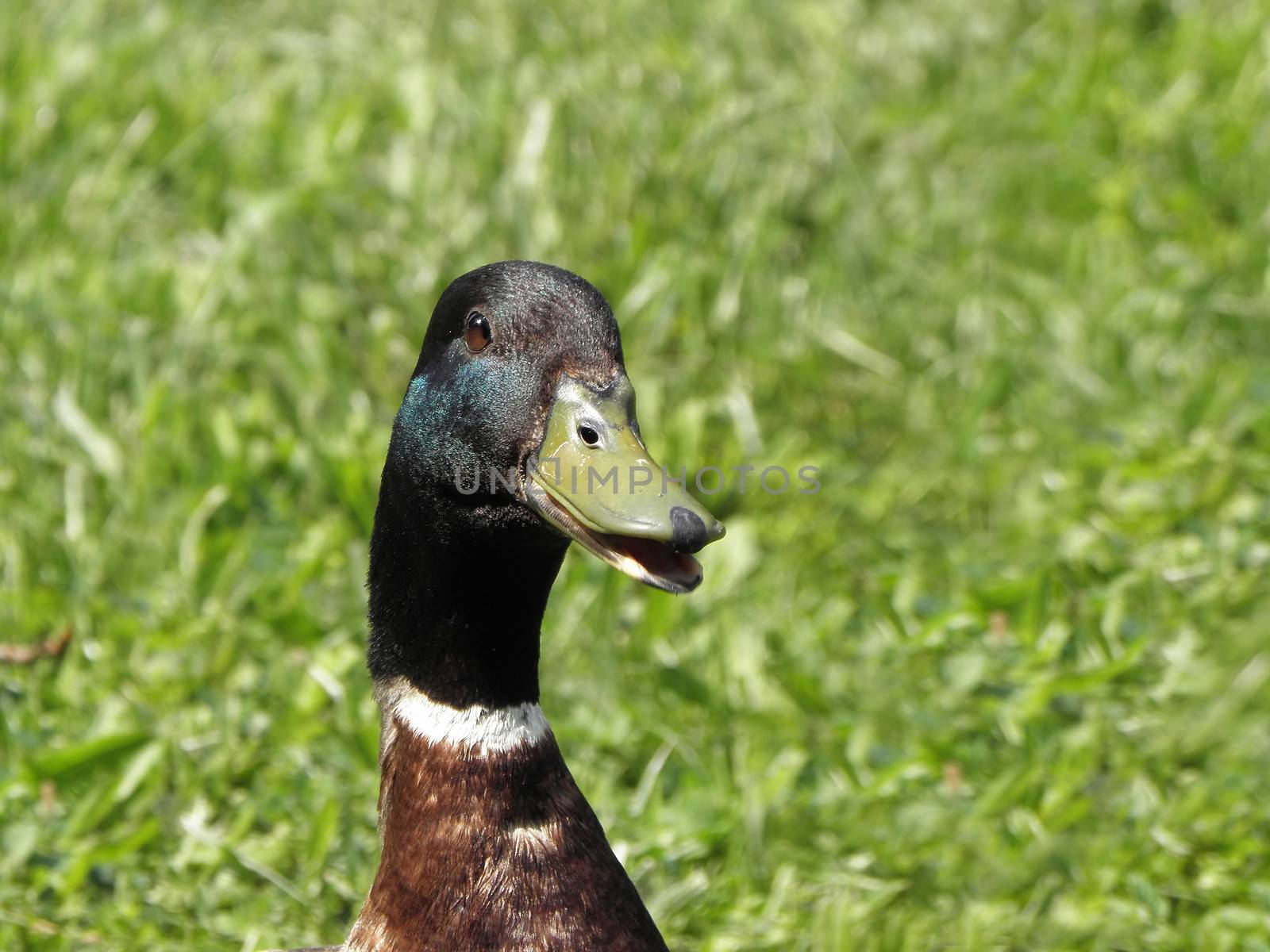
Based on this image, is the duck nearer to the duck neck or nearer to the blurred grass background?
the duck neck

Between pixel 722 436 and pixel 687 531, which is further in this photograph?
pixel 722 436

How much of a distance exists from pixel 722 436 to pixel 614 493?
2271 mm

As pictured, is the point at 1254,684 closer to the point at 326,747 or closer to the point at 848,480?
the point at 848,480

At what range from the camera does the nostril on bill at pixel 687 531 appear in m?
1.62

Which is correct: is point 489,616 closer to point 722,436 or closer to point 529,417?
point 529,417

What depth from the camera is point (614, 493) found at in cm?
171

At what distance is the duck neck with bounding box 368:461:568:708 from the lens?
1892mm

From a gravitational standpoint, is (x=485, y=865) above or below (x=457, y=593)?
below

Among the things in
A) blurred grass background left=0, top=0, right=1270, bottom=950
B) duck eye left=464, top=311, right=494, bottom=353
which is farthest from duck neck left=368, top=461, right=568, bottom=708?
blurred grass background left=0, top=0, right=1270, bottom=950

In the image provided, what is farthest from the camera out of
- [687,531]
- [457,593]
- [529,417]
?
[457,593]

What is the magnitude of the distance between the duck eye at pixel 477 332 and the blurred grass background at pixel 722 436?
3.95 ft

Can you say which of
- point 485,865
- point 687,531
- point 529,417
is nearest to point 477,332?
point 529,417

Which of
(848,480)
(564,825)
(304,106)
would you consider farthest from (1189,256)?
(564,825)

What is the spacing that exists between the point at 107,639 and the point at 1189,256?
2985 millimetres
